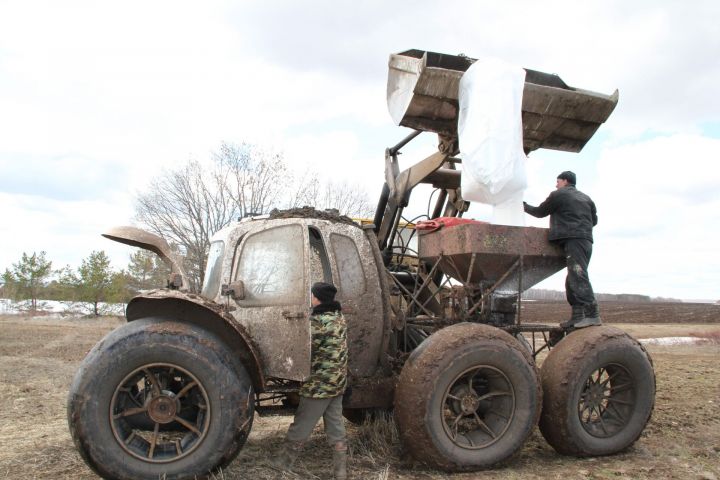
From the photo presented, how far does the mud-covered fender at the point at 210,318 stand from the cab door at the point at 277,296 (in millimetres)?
156

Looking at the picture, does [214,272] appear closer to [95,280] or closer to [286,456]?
[286,456]

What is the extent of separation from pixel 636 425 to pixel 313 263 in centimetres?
346

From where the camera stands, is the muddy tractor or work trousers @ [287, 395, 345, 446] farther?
work trousers @ [287, 395, 345, 446]

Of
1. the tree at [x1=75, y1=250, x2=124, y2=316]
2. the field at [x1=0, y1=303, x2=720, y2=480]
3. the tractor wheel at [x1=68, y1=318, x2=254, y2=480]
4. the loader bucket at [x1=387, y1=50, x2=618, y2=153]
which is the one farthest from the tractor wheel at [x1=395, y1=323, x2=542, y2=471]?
the tree at [x1=75, y1=250, x2=124, y2=316]

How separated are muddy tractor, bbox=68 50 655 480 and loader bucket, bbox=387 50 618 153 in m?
0.02

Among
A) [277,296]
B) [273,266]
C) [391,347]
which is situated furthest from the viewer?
[391,347]

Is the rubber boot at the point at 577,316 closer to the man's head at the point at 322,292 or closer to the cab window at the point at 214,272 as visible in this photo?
the man's head at the point at 322,292

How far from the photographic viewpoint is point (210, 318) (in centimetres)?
470

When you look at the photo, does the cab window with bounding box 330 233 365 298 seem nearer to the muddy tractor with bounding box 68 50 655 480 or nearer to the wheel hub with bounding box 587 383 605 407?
the muddy tractor with bounding box 68 50 655 480

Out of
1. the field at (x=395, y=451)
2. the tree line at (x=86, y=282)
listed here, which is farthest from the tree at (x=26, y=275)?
the field at (x=395, y=451)

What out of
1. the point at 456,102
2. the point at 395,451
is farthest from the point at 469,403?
the point at 456,102

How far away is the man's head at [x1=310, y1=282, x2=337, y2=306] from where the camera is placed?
4707mm

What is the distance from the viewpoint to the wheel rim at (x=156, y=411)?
14.1 ft

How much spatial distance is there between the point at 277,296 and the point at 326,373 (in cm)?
78
